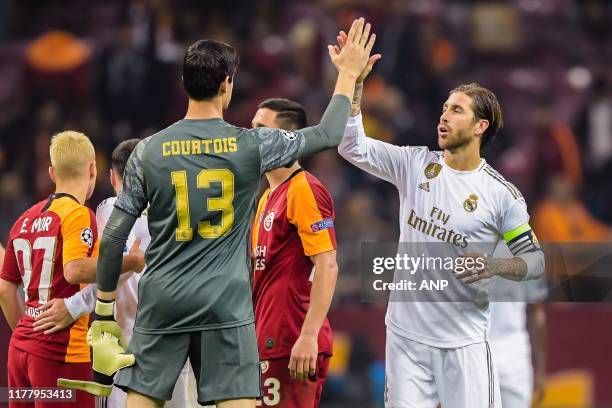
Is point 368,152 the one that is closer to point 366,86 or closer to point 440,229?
point 440,229

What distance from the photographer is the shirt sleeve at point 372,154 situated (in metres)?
6.31

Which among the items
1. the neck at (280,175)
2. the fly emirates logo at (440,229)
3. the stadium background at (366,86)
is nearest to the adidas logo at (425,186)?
the fly emirates logo at (440,229)

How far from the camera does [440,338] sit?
6.39 metres

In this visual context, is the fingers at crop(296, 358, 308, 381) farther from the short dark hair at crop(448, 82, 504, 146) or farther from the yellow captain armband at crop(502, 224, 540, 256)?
the short dark hair at crop(448, 82, 504, 146)

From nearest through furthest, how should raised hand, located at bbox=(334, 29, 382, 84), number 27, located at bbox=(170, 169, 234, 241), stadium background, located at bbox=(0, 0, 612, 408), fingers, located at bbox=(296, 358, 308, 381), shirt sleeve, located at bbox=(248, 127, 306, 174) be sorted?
number 27, located at bbox=(170, 169, 234, 241) < shirt sleeve, located at bbox=(248, 127, 306, 174) < raised hand, located at bbox=(334, 29, 382, 84) < fingers, located at bbox=(296, 358, 308, 381) < stadium background, located at bbox=(0, 0, 612, 408)

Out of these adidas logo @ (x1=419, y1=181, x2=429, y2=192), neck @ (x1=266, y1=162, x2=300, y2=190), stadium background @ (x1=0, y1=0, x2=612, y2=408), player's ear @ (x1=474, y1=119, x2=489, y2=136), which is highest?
stadium background @ (x1=0, y1=0, x2=612, y2=408)

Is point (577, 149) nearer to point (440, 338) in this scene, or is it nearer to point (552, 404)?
point (552, 404)

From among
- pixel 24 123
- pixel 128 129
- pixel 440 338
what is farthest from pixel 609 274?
pixel 24 123

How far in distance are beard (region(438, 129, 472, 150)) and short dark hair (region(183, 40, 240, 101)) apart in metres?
1.78

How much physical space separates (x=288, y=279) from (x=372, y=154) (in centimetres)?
90

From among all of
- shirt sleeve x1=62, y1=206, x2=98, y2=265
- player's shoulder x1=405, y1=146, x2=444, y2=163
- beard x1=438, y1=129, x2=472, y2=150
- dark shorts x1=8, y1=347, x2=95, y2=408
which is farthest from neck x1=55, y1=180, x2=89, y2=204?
beard x1=438, y1=129, x2=472, y2=150

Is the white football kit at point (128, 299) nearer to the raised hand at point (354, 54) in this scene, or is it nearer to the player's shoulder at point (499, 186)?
the raised hand at point (354, 54)

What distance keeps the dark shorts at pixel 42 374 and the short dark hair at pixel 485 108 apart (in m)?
2.70

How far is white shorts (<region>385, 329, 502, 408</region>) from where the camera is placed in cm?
633
